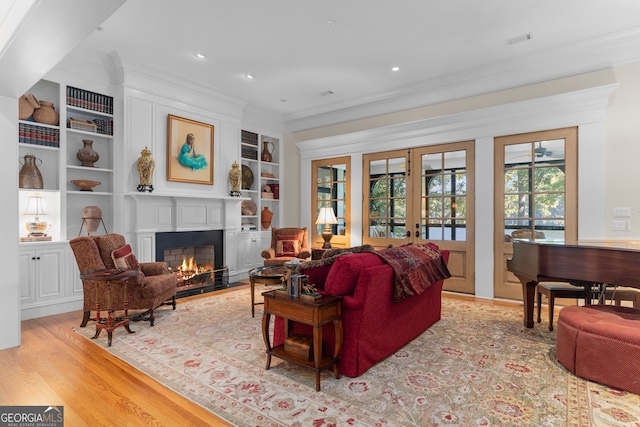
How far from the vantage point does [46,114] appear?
412 cm

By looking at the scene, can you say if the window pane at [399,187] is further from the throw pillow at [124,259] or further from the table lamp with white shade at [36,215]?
the table lamp with white shade at [36,215]

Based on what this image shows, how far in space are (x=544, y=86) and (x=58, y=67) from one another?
6063 mm

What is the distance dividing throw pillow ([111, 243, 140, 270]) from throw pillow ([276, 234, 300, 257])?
2.55 metres

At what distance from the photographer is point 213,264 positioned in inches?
228

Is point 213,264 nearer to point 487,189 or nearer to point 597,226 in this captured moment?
point 487,189

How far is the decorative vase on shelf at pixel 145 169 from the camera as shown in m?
4.63

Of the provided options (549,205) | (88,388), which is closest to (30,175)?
(88,388)

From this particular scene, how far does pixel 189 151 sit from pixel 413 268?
392 cm

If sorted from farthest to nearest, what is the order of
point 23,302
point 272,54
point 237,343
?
point 272,54, point 23,302, point 237,343

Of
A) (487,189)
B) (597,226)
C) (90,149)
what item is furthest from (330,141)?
(597,226)

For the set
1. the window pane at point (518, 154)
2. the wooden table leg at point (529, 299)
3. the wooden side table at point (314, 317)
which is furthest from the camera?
the window pane at point (518, 154)

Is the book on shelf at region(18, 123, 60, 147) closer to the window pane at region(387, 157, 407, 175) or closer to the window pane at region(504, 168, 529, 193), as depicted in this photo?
the window pane at region(387, 157, 407, 175)

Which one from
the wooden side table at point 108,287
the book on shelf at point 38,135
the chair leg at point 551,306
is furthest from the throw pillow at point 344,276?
the book on shelf at point 38,135

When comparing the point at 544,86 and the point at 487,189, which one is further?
the point at 487,189
